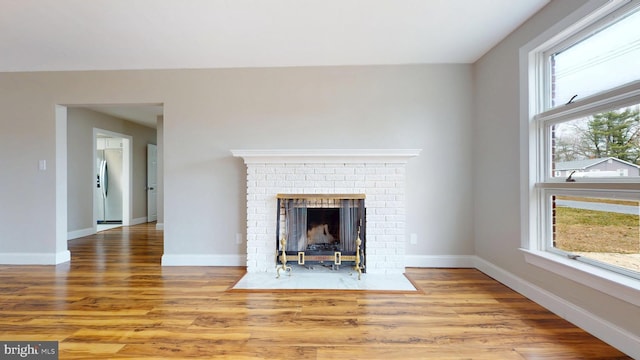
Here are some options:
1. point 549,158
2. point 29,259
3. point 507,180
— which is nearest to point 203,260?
point 29,259

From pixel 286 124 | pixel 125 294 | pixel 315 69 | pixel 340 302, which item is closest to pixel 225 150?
pixel 286 124

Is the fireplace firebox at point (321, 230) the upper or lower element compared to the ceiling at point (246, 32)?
lower

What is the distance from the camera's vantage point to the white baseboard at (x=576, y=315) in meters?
1.69

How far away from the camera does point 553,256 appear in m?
2.26

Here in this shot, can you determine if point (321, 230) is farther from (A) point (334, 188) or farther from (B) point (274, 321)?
(B) point (274, 321)

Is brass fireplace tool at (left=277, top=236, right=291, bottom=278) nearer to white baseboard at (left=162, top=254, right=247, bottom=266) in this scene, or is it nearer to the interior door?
white baseboard at (left=162, top=254, right=247, bottom=266)

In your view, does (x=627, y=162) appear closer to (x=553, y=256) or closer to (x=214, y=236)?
(x=553, y=256)

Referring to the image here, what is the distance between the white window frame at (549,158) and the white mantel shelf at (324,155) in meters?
1.01

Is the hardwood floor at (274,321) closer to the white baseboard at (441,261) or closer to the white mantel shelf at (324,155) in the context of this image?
the white baseboard at (441,261)

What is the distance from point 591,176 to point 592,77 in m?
0.66

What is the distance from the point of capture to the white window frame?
176 cm

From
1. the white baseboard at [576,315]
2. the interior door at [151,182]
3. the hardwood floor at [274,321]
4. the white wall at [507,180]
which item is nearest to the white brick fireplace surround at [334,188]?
the hardwood floor at [274,321]

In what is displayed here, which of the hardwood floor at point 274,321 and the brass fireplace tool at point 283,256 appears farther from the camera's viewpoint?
the brass fireplace tool at point 283,256

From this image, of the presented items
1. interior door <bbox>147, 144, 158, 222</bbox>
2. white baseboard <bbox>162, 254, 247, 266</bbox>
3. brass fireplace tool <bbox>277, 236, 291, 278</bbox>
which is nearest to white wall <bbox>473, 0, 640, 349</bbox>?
brass fireplace tool <bbox>277, 236, 291, 278</bbox>
